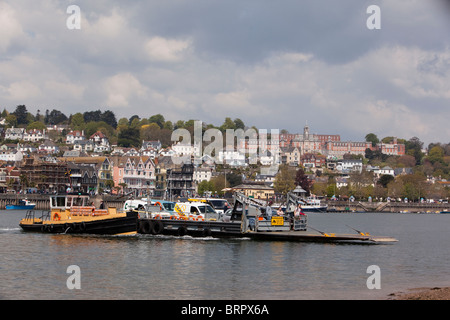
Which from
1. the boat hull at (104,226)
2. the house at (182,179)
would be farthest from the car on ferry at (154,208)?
the house at (182,179)

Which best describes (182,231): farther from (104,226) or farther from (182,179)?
(182,179)

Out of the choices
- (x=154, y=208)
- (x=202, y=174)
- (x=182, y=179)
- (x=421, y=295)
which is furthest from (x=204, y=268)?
(x=202, y=174)

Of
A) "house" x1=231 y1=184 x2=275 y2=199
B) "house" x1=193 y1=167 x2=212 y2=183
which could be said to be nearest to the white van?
"house" x1=231 y1=184 x2=275 y2=199

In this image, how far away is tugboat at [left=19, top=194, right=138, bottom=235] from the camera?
4938cm

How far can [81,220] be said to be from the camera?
50.5m

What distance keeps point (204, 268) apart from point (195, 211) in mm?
16641

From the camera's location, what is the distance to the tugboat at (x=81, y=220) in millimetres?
49375

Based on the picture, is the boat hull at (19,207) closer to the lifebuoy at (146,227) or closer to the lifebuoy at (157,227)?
the lifebuoy at (146,227)

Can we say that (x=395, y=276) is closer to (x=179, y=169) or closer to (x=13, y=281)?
(x=13, y=281)

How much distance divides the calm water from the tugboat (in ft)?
3.30

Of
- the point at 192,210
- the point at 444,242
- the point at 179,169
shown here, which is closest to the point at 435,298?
the point at 192,210

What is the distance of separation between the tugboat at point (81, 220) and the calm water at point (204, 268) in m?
1.00
